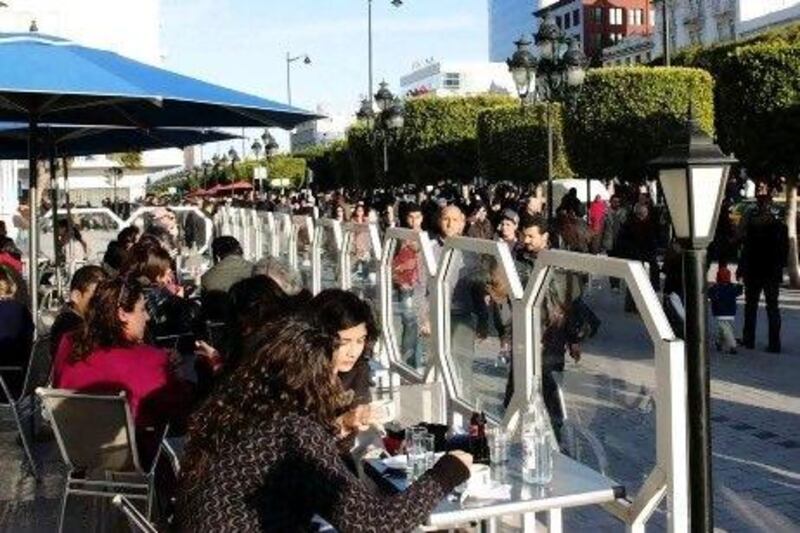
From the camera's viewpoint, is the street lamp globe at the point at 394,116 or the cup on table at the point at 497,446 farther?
the street lamp globe at the point at 394,116

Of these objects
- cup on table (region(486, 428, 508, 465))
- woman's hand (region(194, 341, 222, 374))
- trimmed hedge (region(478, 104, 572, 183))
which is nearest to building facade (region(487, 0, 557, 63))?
trimmed hedge (region(478, 104, 572, 183))

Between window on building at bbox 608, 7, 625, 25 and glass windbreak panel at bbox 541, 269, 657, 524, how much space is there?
134 m

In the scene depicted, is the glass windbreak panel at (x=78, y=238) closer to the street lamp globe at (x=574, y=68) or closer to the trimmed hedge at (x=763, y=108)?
the street lamp globe at (x=574, y=68)

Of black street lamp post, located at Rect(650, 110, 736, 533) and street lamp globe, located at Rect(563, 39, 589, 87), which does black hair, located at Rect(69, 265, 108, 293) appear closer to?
black street lamp post, located at Rect(650, 110, 736, 533)

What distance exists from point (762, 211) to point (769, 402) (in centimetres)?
304

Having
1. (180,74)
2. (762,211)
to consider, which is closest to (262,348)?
(180,74)

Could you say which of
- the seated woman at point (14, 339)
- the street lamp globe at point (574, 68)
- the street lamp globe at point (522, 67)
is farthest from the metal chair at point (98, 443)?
the street lamp globe at point (522, 67)

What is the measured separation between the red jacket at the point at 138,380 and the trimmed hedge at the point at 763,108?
15.6 metres

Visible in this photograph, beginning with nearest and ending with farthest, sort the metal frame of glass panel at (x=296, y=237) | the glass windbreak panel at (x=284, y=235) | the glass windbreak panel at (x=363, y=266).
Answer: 1. the glass windbreak panel at (x=363, y=266)
2. the metal frame of glass panel at (x=296, y=237)
3. the glass windbreak panel at (x=284, y=235)

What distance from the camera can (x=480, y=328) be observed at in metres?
5.50

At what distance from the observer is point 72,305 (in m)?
6.69

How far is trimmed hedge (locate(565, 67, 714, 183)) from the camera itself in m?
27.3

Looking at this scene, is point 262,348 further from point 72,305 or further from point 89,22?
point 89,22

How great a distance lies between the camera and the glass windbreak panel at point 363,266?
7.23 meters
